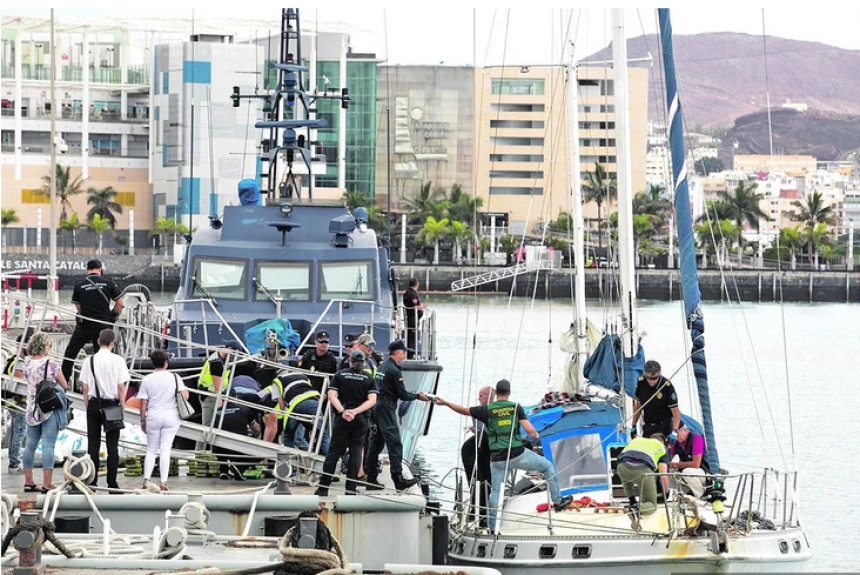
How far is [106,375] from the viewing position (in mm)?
14688

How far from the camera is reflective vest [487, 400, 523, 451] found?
15562 millimetres

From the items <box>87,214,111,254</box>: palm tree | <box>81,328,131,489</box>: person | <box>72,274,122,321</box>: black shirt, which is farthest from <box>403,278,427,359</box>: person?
<box>87,214,111,254</box>: palm tree

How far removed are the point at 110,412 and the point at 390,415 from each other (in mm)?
2784

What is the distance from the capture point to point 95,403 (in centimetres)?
1472

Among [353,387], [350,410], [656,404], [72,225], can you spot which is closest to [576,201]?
[656,404]

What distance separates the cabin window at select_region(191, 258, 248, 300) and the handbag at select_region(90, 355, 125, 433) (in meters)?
5.99

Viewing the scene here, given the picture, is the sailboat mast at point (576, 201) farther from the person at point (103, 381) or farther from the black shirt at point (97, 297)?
the person at point (103, 381)

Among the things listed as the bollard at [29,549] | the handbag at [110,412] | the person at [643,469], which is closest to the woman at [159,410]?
the handbag at [110,412]

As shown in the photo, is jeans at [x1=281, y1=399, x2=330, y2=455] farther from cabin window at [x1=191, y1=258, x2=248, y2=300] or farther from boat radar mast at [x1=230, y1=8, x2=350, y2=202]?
boat radar mast at [x1=230, y1=8, x2=350, y2=202]

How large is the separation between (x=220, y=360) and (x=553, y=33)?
43.4 ft

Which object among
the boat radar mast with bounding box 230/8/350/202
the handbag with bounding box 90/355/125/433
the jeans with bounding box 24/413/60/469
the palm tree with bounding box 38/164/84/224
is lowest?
the jeans with bounding box 24/413/60/469

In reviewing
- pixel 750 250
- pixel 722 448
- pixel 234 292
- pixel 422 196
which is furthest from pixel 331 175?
pixel 234 292

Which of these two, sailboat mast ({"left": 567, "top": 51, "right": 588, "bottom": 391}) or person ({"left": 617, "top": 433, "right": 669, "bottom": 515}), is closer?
person ({"left": 617, "top": 433, "right": 669, "bottom": 515})

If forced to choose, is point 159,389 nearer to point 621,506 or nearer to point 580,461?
point 621,506
